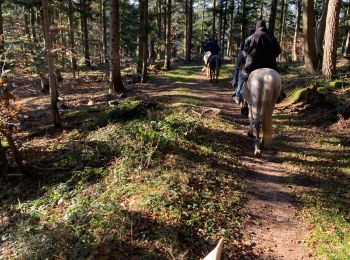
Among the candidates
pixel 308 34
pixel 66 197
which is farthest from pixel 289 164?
pixel 308 34

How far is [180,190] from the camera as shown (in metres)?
5.84

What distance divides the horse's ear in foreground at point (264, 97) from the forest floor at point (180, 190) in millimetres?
670

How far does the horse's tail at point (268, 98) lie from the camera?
24.2 feet

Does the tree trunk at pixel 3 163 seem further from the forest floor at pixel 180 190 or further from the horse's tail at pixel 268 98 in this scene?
the horse's tail at pixel 268 98

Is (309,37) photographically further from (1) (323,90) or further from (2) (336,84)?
(1) (323,90)

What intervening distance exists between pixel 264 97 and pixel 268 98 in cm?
9

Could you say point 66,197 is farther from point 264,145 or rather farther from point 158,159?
point 264,145

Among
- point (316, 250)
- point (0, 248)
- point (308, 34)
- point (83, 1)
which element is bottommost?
point (0, 248)

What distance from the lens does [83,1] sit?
30.8m

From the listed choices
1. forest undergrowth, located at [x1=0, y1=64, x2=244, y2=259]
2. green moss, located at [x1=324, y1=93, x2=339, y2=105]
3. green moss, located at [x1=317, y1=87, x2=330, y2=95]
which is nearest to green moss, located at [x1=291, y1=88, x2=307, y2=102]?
green moss, located at [x1=317, y1=87, x2=330, y2=95]

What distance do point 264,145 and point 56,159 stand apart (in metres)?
5.65

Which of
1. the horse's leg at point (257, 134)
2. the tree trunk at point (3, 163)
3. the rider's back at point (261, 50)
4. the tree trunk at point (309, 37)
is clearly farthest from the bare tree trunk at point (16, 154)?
the tree trunk at point (309, 37)

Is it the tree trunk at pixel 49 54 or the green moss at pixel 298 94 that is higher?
the tree trunk at pixel 49 54

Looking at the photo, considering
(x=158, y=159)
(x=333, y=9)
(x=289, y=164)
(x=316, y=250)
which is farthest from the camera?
(x=333, y=9)
